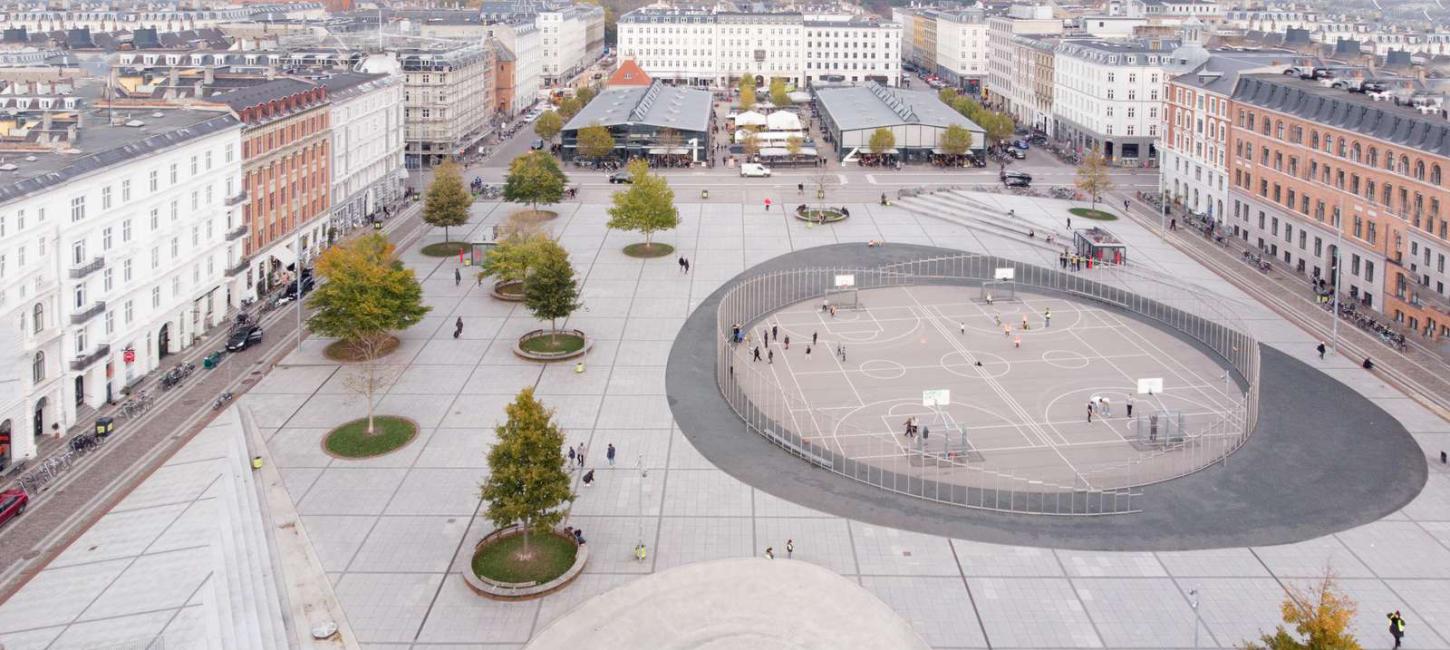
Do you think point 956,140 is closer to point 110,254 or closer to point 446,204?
point 446,204

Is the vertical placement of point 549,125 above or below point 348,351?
above

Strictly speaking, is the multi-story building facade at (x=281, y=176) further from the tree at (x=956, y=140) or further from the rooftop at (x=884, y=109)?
the tree at (x=956, y=140)

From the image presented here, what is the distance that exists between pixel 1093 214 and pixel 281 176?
6416 centimetres

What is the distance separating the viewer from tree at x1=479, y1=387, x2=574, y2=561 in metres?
38.4

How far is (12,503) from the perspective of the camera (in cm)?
4194

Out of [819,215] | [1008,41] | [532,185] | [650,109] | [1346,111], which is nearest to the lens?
[1346,111]

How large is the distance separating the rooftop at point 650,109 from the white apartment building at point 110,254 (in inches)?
2560

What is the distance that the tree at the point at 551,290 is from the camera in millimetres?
63094

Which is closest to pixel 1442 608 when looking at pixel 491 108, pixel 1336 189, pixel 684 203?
pixel 1336 189

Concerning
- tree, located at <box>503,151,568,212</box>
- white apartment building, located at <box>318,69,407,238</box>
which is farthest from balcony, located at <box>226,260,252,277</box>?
tree, located at <box>503,151,568,212</box>

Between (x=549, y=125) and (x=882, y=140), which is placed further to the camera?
(x=549, y=125)

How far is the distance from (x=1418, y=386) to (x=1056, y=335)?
57.9ft

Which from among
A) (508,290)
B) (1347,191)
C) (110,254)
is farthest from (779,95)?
(110,254)

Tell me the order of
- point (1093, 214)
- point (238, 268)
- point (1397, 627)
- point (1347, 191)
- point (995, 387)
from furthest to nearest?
1. point (1093, 214)
2. point (1347, 191)
3. point (238, 268)
4. point (995, 387)
5. point (1397, 627)
